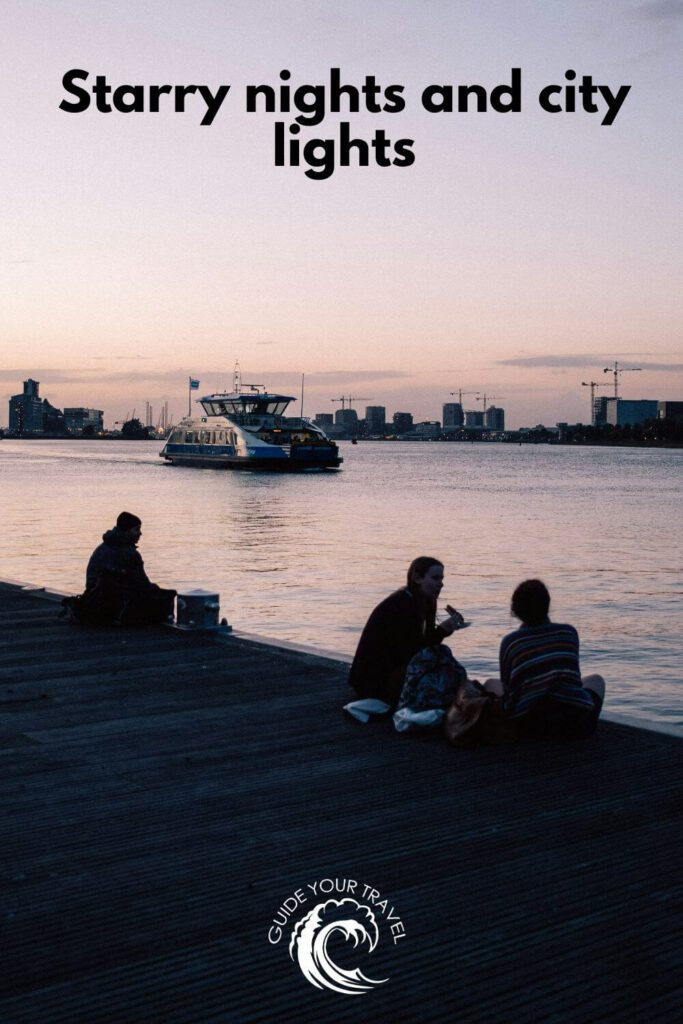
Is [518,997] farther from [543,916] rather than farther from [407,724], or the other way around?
[407,724]

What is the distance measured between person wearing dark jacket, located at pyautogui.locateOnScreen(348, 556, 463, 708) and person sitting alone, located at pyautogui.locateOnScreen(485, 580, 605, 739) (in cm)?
78

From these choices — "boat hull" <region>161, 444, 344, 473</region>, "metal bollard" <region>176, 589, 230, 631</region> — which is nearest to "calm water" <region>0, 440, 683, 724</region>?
"metal bollard" <region>176, 589, 230, 631</region>

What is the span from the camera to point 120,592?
430 inches

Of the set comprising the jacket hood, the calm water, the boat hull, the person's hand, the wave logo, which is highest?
the boat hull

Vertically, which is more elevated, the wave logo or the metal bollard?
the metal bollard

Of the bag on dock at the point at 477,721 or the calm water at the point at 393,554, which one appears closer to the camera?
the bag on dock at the point at 477,721

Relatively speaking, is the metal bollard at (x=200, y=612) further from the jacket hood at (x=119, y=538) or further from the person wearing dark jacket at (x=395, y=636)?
the person wearing dark jacket at (x=395, y=636)

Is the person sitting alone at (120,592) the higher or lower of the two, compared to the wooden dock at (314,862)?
higher

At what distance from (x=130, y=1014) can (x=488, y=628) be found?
14.8m

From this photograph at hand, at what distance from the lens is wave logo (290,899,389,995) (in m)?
3.60

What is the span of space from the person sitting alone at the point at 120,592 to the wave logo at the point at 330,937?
707 centimetres

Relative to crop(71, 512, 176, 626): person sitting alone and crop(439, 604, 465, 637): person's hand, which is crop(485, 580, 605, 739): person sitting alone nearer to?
crop(439, 604, 465, 637): person's hand

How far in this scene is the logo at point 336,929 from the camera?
3.65m

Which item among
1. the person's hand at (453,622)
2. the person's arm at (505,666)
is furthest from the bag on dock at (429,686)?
the person's arm at (505,666)
